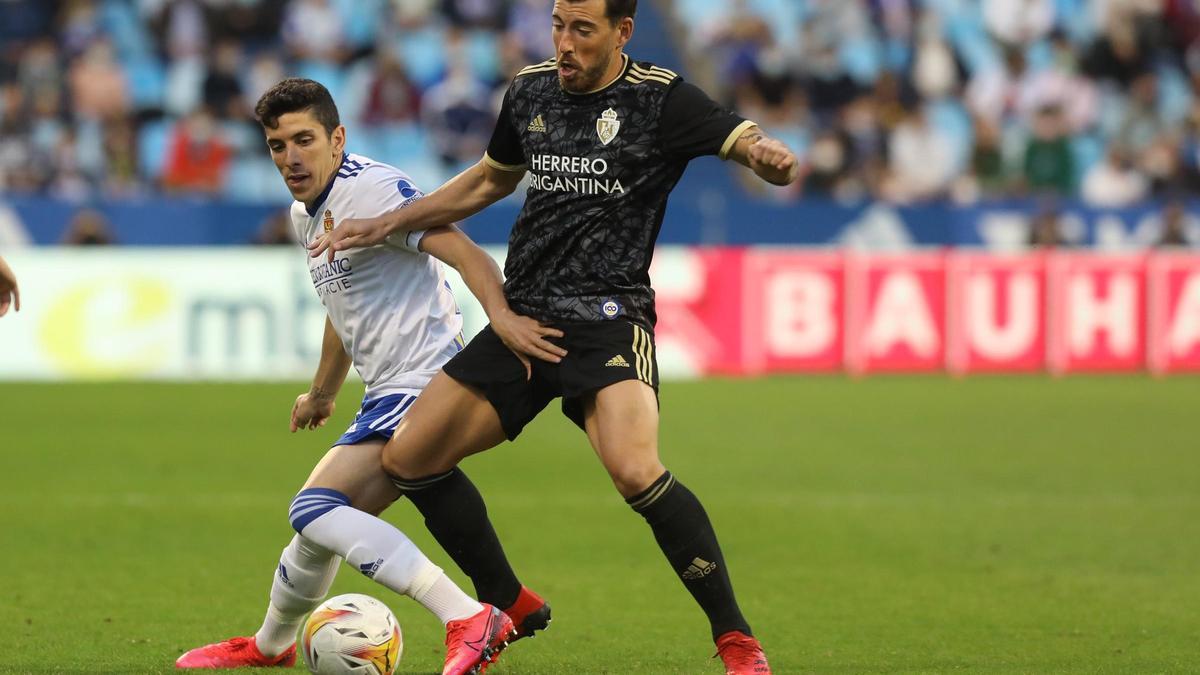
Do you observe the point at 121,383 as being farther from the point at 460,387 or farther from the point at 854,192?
the point at 460,387

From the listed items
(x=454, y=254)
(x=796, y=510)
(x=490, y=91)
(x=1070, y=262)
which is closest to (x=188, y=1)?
(x=490, y=91)

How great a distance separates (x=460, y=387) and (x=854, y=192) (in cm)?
1532

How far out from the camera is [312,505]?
5422 millimetres

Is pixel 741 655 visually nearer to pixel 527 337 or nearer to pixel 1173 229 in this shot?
pixel 527 337

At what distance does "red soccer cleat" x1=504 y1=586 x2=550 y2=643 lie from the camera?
19.1 feet

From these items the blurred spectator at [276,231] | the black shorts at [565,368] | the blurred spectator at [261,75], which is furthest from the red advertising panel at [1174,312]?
the black shorts at [565,368]

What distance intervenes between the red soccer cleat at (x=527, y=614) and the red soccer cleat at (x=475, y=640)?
1.28 ft

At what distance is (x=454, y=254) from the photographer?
222 inches

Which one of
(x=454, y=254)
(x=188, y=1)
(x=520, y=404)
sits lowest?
(x=520, y=404)

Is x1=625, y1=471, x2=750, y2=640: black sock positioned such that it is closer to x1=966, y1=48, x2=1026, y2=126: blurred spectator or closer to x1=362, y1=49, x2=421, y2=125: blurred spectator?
x1=362, y1=49, x2=421, y2=125: blurred spectator

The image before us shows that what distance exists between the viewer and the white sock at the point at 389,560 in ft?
17.5

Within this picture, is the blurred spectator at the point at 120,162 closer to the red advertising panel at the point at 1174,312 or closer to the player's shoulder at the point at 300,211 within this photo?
the red advertising panel at the point at 1174,312

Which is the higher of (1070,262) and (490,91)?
(490,91)

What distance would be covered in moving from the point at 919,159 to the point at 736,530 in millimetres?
12781
